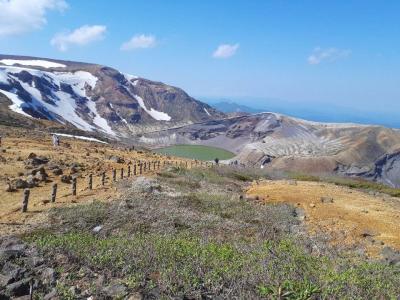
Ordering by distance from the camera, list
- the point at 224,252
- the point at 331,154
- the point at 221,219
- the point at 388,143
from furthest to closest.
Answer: the point at 388,143 → the point at 331,154 → the point at 221,219 → the point at 224,252

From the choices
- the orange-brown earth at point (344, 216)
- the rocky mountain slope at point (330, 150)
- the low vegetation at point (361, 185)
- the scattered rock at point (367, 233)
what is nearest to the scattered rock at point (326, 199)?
the orange-brown earth at point (344, 216)

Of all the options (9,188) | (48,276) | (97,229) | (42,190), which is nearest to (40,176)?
(42,190)

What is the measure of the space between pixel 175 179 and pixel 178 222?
1291cm

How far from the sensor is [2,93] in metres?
148

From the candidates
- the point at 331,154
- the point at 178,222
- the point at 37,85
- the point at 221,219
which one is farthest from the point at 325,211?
the point at 37,85

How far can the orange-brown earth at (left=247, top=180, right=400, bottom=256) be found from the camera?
2256cm

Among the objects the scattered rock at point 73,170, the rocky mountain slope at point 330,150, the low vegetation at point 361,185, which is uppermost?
the scattered rock at point 73,170

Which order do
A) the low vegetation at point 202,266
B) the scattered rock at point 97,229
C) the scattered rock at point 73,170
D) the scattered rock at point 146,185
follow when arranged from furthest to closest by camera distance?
the scattered rock at point 73,170 < the scattered rock at point 146,185 < the scattered rock at point 97,229 < the low vegetation at point 202,266

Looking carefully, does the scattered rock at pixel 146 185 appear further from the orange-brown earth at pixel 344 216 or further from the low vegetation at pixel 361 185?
the low vegetation at pixel 361 185

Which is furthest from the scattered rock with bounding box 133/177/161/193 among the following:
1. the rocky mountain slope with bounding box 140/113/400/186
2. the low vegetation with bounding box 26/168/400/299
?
the rocky mountain slope with bounding box 140/113/400/186

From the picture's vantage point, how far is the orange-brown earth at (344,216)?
888 inches

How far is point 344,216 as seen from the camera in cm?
2664

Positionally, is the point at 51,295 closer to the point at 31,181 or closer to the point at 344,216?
the point at 31,181

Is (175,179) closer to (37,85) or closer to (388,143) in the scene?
(388,143)
